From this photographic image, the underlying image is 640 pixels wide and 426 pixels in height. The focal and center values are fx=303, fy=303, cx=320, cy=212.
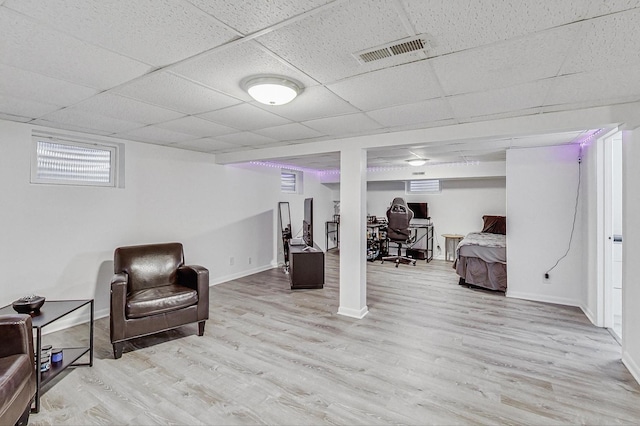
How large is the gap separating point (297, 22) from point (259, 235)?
5.05 m

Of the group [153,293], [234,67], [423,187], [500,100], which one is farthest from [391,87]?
[423,187]

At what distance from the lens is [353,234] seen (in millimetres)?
3748

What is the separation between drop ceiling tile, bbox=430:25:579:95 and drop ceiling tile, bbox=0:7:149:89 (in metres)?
1.89

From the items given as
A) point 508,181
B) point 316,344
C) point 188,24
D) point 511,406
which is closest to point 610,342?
point 511,406

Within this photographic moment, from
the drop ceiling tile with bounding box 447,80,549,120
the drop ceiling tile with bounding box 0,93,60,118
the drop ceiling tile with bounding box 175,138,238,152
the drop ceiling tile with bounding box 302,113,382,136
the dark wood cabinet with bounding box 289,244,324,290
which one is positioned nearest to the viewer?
the drop ceiling tile with bounding box 447,80,549,120

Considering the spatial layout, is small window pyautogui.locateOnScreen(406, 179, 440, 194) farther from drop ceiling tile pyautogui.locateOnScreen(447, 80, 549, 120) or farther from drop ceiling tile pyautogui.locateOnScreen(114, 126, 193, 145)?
drop ceiling tile pyautogui.locateOnScreen(114, 126, 193, 145)

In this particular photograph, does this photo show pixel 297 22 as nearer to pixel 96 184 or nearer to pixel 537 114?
pixel 537 114

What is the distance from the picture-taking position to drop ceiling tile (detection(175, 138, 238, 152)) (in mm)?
4069

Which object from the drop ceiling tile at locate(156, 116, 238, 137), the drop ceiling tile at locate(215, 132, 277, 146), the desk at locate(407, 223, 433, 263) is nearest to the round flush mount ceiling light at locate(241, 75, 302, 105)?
the drop ceiling tile at locate(156, 116, 238, 137)

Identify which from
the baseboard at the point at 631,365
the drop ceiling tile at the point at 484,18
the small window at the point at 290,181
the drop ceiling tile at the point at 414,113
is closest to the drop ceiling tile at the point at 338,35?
the drop ceiling tile at the point at 484,18

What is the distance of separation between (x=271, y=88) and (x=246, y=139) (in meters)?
2.03

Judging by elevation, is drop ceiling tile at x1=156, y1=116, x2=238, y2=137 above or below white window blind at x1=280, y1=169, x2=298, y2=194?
above

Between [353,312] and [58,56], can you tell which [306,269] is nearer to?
[353,312]

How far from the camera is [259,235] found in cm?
614
